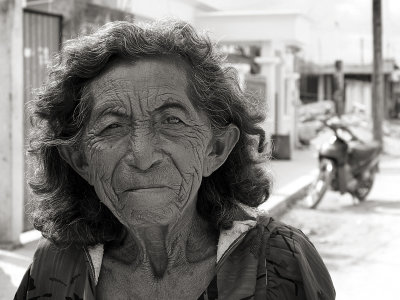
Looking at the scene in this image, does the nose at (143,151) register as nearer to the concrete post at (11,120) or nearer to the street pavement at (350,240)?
the street pavement at (350,240)

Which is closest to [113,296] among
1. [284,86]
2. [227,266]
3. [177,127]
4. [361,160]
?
[227,266]

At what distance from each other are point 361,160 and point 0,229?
18.8 feet

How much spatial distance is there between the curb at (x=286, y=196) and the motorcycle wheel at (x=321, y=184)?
336 mm

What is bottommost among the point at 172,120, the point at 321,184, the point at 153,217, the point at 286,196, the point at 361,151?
the point at 286,196

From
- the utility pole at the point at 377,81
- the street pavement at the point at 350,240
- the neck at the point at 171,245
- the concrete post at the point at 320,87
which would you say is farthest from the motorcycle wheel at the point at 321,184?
the concrete post at the point at 320,87

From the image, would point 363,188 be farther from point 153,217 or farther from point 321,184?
point 153,217

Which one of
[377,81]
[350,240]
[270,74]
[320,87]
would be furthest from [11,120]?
[320,87]

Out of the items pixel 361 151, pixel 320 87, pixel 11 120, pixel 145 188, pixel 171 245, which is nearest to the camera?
pixel 145 188

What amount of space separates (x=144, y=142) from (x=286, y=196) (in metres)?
8.27

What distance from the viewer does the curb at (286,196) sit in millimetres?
8746

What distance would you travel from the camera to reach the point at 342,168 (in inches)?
381

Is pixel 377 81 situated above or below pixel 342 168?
above

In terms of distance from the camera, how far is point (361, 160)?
396 inches

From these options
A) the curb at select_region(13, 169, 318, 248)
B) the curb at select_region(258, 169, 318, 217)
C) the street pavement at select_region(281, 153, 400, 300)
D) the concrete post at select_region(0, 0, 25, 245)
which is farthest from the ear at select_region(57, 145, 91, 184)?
the curb at select_region(258, 169, 318, 217)
